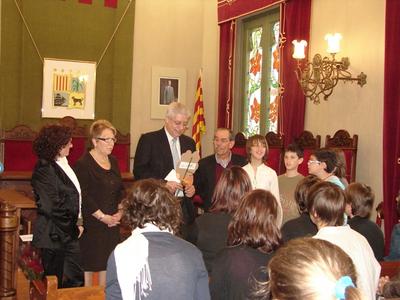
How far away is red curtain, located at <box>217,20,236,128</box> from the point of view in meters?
8.88

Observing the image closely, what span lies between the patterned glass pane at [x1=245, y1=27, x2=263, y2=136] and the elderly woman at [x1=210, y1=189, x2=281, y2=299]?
246 inches

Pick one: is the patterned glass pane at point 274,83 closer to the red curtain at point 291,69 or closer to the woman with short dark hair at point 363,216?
the red curtain at point 291,69

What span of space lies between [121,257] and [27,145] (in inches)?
274

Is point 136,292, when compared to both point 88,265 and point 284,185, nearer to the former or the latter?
point 88,265

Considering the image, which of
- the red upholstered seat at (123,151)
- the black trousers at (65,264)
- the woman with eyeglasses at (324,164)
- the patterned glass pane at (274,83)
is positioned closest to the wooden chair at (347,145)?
the patterned glass pane at (274,83)

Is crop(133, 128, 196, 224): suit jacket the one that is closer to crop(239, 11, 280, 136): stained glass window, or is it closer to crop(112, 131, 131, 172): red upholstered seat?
crop(239, 11, 280, 136): stained glass window

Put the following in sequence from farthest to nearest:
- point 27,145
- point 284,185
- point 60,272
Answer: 1. point 27,145
2. point 284,185
3. point 60,272

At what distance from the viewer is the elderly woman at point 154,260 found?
78.2 inches

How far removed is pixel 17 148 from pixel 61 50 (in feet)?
6.12

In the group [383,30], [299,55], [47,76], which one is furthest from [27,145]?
[383,30]

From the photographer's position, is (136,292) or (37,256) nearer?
(136,292)

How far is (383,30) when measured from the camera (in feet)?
18.9

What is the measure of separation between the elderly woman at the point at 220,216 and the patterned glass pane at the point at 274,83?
5.11m

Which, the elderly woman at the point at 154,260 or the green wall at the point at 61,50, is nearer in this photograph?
the elderly woman at the point at 154,260
